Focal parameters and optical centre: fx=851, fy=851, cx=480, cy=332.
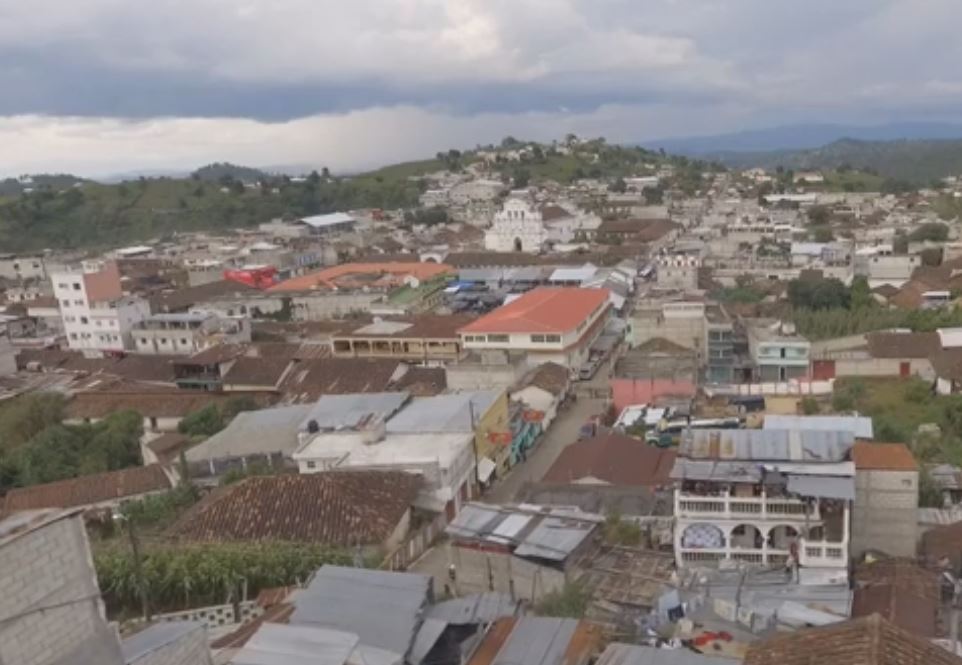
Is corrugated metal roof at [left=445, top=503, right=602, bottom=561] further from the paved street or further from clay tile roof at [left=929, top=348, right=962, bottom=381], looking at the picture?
clay tile roof at [left=929, top=348, right=962, bottom=381]

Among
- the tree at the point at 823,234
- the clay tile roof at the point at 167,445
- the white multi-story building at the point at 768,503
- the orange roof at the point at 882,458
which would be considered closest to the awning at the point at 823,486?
the white multi-story building at the point at 768,503

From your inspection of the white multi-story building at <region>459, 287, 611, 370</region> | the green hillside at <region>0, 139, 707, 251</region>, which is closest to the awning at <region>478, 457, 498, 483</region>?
the white multi-story building at <region>459, 287, 611, 370</region>

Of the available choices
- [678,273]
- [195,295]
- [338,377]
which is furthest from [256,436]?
[678,273]

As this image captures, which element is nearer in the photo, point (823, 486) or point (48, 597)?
point (48, 597)

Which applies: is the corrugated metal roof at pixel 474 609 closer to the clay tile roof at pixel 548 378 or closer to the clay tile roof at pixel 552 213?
the clay tile roof at pixel 548 378

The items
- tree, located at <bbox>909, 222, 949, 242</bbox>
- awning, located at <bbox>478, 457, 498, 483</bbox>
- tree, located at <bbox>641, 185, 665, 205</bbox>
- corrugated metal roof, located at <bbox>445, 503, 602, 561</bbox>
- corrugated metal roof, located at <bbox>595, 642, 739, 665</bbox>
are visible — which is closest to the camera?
corrugated metal roof, located at <bbox>595, 642, 739, 665</bbox>

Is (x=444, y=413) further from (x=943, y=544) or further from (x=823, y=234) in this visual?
(x=823, y=234)

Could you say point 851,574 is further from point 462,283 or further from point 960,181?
point 960,181
